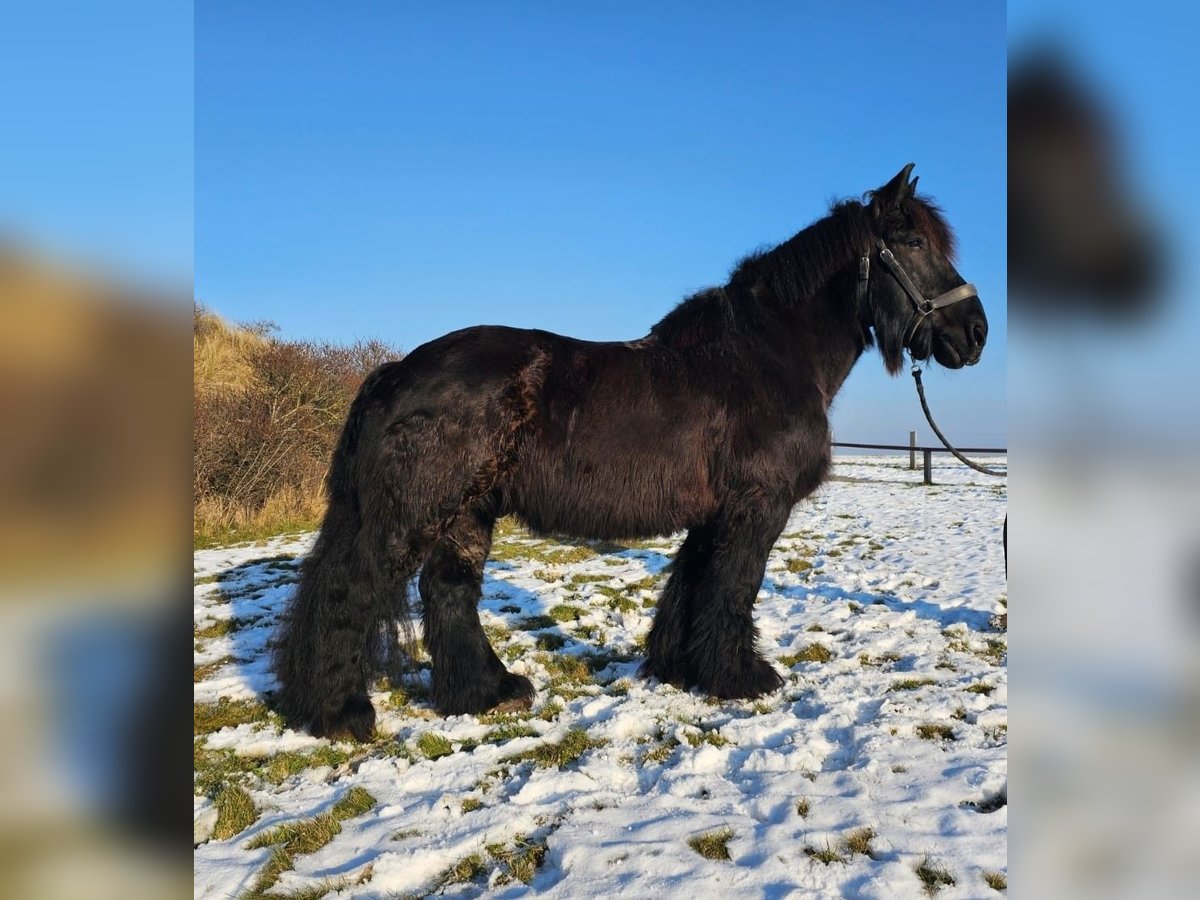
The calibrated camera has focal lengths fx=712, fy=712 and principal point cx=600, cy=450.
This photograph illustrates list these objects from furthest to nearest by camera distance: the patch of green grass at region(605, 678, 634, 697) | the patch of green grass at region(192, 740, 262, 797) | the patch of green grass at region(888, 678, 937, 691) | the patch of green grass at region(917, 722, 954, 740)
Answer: the patch of green grass at region(605, 678, 634, 697), the patch of green grass at region(888, 678, 937, 691), the patch of green grass at region(917, 722, 954, 740), the patch of green grass at region(192, 740, 262, 797)

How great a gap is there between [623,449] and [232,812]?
222cm

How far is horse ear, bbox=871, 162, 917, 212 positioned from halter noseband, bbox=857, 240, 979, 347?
0.19m

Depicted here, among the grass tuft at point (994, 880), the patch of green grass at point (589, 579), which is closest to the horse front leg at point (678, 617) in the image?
the grass tuft at point (994, 880)

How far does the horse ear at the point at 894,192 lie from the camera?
3.69 metres

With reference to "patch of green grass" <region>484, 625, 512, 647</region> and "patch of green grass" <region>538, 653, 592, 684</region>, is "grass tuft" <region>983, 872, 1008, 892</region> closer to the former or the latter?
"patch of green grass" <region>538, 653, 592, 684</region>

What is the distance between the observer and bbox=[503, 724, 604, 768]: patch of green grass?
3.07m

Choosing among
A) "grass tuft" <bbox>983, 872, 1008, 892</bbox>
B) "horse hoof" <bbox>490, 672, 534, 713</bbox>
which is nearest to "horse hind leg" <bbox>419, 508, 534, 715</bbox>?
"horse hoof" <bbox>490, 672, 534, 713</bbox>

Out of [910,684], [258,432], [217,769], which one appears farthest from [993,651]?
[258,432]

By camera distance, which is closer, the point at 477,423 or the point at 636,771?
the point at 636,771

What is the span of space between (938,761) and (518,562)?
5.36 metres

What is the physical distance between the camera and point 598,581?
664 centimetres

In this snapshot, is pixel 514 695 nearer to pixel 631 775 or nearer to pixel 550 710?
pixel 550 710
